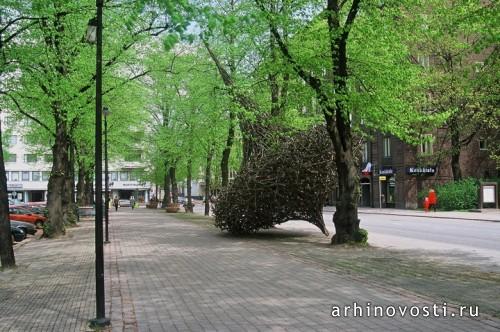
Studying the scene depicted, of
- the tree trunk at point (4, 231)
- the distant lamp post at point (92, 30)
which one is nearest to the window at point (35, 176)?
the tree trunk at point (4, 231)

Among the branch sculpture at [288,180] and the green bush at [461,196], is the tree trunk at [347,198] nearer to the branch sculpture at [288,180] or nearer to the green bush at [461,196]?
the branch sculpture at [288,180]

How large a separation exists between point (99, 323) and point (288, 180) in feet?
40.5

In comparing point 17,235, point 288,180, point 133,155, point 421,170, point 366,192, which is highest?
point 133,155

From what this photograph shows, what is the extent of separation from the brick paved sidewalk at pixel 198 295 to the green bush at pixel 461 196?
29.8m

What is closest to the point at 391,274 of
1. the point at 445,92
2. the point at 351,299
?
the point at 351,299

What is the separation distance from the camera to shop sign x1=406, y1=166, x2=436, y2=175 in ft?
158

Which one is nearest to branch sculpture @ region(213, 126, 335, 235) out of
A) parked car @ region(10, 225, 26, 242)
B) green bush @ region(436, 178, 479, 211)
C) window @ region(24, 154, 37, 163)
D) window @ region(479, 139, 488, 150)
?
parked car @ region(10, 225, 26, 242)

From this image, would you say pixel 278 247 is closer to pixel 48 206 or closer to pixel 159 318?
pixel 159 318

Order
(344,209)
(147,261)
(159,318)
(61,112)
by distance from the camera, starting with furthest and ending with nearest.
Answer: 1. (61,112)
2. (344,209)
3. (147,261)
4. (159,318)

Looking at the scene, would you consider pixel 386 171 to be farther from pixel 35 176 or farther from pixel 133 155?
pixel 35 176

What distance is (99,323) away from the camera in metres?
7.18

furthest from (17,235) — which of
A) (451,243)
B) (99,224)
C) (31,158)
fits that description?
(31,158)

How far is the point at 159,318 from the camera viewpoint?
24.9 ft

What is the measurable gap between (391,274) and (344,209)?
5.66 meters
